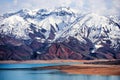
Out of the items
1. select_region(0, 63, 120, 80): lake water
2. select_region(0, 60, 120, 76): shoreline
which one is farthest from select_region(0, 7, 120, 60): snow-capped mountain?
select_region(0, 63, 120, 80): lake water

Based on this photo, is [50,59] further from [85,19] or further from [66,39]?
[85,19]

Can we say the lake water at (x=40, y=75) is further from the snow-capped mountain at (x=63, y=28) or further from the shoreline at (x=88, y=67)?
the snow-capped mountain at (x=63, y=28)

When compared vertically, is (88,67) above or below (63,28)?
below

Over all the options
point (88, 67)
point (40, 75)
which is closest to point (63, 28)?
point (88, 67)

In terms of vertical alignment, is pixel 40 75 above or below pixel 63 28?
below

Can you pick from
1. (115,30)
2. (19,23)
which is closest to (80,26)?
(115,30)

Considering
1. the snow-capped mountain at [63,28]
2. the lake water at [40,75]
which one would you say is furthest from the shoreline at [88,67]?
the snow-capped mountain at [63,28]

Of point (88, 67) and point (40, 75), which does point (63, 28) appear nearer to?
point (88, 67)

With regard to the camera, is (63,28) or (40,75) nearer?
(40,75)
